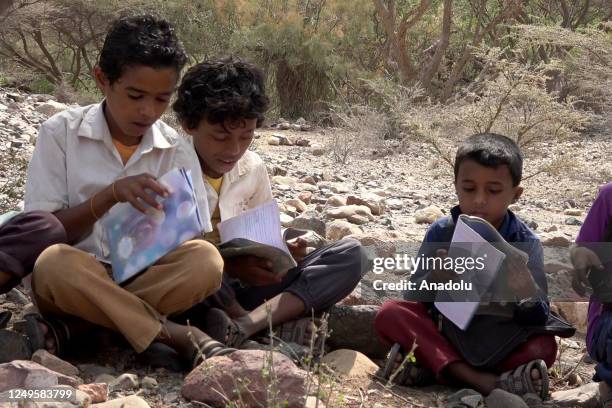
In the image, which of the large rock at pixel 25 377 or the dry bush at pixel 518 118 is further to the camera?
the dry bush at pixel 518 118

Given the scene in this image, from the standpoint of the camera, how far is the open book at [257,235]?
9.23 feet

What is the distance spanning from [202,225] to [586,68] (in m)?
8.84

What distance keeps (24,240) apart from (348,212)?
283 centimetres

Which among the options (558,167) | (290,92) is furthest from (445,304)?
(290,92)

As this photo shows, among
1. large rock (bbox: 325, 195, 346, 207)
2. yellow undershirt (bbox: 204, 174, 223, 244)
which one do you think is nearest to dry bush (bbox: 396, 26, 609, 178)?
large rock (bbox: 325, 195, 346, 207)

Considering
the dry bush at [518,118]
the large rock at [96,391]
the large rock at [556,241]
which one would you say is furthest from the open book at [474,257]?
the dry bush at [518,118]

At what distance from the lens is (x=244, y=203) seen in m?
3.22

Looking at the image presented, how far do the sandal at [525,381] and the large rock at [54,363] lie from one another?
1.23 m

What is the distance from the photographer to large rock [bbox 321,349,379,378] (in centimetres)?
276

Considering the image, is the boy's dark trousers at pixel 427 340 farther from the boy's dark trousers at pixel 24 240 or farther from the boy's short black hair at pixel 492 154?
the boy's dark trousers at pixel 24 240

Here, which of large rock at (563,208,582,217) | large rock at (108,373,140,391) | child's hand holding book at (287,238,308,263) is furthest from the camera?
large rock at (563,208,582,217)

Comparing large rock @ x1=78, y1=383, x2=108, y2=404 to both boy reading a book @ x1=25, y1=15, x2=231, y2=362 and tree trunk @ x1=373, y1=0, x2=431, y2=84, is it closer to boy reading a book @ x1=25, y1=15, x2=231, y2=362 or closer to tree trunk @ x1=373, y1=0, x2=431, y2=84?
boy reading a book @ x1=25, y1=15, x2=231, y2=362

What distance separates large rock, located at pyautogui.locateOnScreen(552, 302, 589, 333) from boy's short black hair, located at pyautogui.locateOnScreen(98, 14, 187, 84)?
1.79m

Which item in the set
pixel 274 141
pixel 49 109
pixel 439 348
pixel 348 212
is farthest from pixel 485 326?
pixel 49 109
